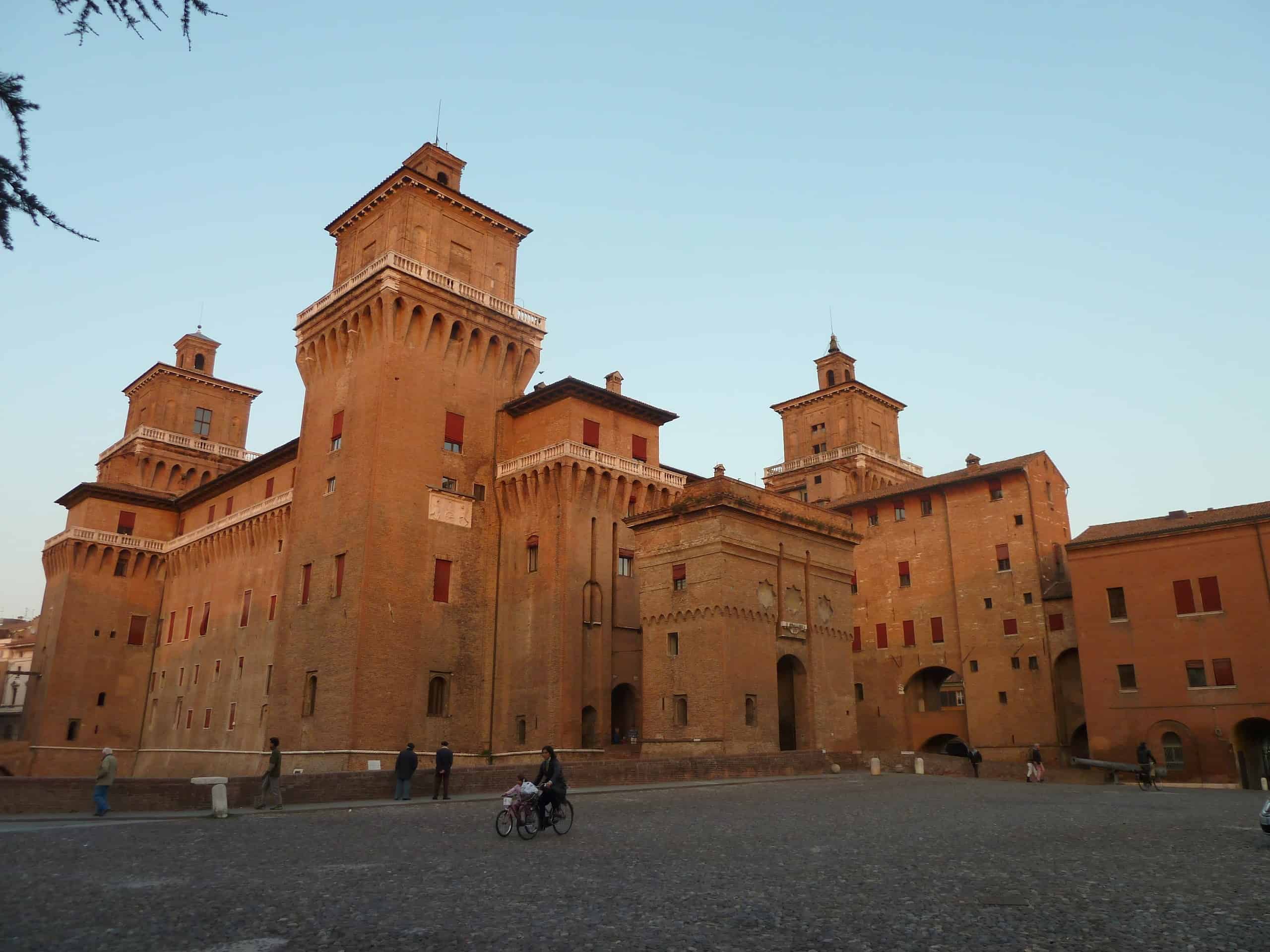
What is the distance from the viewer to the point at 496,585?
41.6 meters

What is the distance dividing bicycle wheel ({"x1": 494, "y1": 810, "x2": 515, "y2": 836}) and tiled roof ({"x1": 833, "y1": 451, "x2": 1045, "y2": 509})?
38.1m

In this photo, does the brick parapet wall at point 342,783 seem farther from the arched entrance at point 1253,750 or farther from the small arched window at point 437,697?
the arched entrance at point 1253,750

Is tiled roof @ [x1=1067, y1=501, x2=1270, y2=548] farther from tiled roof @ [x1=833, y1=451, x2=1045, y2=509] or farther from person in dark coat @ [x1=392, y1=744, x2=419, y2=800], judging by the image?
person in dark coat @ [x1=392, y1=744, x2=419, y2=800]

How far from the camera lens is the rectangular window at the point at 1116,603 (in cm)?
A: 3841

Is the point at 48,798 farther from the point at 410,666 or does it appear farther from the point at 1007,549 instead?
the point at 1007,549

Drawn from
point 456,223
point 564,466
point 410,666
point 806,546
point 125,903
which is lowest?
point 125,903

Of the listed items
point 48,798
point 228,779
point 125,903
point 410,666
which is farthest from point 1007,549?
point 125,903

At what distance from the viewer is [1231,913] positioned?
28.9 feet

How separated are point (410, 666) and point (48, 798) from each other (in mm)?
18466

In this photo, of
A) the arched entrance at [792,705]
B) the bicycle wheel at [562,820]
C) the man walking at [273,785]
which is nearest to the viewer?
the bicycle wheel at [562,820]

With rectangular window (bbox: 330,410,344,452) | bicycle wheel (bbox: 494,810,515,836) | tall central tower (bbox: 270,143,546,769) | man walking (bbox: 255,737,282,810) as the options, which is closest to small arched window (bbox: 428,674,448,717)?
tall central tower (bbox: 270,143,546,769)

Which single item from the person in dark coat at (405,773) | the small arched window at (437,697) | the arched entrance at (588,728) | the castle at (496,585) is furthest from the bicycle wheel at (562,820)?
the small arched window at (437,697)

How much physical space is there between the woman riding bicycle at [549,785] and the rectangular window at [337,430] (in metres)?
27.9

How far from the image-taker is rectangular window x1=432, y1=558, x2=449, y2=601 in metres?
39.1
